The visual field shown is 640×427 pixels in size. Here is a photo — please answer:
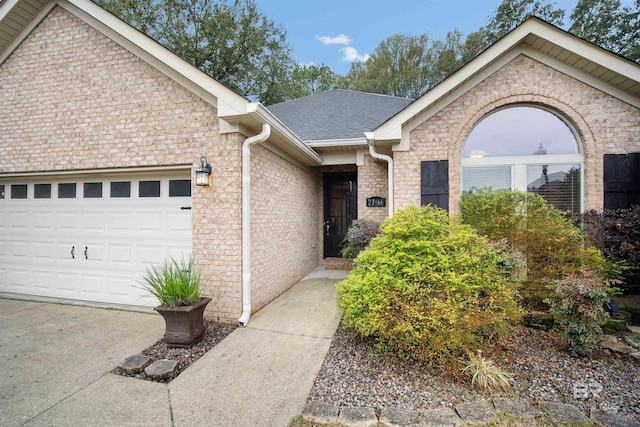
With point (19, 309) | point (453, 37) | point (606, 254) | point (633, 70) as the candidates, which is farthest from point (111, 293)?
point (453, 37)

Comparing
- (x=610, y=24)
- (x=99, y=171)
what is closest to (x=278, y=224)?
(x=99, y=171)

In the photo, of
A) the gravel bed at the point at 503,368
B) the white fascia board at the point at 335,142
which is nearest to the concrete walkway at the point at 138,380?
the gravel bed at the point at 503,368

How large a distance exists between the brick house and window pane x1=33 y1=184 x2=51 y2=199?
4cm

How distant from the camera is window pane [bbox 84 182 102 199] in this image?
523 cm

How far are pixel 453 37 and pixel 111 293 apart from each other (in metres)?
23.0

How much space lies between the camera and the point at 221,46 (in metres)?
15.5

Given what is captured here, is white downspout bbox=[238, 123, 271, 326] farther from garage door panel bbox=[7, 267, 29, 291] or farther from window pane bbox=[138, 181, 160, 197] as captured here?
garage door panel bbox=[7, 267, 29, 291]

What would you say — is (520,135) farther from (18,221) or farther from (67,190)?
(18,221)

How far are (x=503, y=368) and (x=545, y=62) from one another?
5.26m

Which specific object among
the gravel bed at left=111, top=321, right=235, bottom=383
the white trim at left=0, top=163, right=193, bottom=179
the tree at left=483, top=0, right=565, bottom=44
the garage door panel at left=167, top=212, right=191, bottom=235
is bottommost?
the gravel bed at left=111, top=321, right=235, bottom=383

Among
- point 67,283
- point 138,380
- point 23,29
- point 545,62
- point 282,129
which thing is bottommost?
point 138,380

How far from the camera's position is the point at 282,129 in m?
4.79

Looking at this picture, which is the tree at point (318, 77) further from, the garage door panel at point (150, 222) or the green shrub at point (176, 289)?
the green shrub at point (176, 289)
